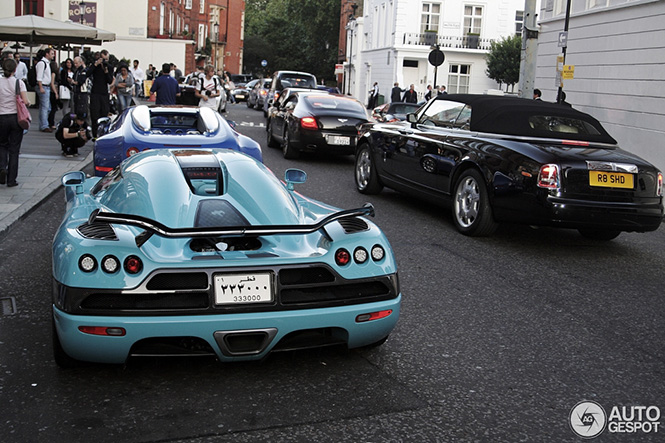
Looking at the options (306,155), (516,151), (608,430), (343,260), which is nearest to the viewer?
(608,430)

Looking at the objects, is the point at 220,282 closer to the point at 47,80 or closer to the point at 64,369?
the point at 64,369

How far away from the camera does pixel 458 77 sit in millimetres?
54844

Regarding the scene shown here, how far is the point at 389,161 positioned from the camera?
1025 centimetres

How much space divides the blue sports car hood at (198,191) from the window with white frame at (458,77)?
51141mm

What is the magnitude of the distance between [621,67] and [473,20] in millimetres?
34192

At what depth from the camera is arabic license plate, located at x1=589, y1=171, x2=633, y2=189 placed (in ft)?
24.2

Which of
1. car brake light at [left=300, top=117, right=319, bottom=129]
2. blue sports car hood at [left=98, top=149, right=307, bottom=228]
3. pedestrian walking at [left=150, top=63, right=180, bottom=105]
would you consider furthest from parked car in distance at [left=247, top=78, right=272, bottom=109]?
blue sports car hood at [left=98, top=149, right=307, bottom=228]

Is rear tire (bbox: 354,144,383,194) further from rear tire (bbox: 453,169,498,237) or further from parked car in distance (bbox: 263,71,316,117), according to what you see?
parked car in distance (bbox: 263,71,316,117)

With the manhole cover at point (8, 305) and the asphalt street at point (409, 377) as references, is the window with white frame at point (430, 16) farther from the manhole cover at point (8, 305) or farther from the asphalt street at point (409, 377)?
the manhole cover at point (8, 305)

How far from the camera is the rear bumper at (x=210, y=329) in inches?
139

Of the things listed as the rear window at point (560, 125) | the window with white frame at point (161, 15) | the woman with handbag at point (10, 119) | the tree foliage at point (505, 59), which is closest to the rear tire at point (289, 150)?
the woman with handbag at point (10, 119)

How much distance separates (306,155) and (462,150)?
8.84m

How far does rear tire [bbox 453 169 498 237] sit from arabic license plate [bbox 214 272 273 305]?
188 inches

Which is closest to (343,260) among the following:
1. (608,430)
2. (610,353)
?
(608,430)
